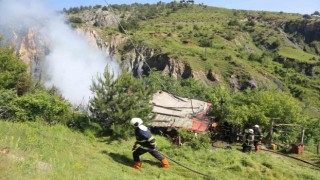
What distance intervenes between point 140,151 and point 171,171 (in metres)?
1.17

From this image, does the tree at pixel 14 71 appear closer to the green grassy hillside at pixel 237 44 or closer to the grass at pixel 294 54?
the green grassy hillside at pixel 237 44

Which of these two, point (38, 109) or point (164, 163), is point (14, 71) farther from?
point (164, 163)

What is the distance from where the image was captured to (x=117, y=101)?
16.2 metres

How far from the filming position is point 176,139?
1728 cm

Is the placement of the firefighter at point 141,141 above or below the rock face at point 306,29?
above

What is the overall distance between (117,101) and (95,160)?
4722 mm

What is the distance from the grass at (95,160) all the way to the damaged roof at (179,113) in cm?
199

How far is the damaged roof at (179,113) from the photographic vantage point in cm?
1872

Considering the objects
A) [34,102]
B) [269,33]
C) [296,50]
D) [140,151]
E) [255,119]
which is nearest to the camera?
[140,151]

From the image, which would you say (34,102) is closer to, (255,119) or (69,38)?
(255,119)

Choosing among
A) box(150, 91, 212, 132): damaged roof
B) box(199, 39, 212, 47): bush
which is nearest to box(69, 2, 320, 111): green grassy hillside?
box(199, 39, 212, 47): bush

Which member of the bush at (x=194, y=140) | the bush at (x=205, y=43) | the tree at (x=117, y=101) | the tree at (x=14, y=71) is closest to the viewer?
the bush at (x=194, y=140)

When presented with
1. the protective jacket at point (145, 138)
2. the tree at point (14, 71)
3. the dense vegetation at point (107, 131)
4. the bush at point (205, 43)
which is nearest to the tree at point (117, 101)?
the dense vegetation at point (107, 131)

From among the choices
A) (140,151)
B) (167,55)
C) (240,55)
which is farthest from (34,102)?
(240,55)
